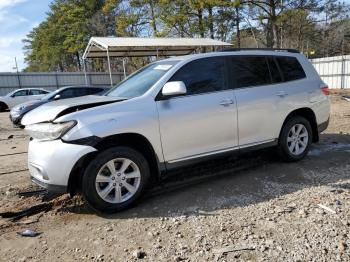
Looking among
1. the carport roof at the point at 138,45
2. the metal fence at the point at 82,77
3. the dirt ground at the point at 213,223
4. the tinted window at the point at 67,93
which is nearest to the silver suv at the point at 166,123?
the dirt ground at the point at 213,223

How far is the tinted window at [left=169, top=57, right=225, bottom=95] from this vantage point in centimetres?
507

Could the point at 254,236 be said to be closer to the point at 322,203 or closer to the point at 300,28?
the point at 322,203

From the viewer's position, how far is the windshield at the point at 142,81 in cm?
499

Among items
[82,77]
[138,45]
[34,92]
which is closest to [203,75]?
[138,45]

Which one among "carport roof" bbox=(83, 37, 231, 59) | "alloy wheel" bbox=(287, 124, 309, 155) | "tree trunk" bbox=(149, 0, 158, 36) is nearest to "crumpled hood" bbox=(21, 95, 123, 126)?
"alloy wheel" bbox=(287, 124, 309, 155)

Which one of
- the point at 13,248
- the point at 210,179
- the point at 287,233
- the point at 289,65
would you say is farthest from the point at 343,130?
the point at 13,248

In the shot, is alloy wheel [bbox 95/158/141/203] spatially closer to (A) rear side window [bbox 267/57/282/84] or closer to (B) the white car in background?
(A) rear side window [bbox 267/57/282/84]

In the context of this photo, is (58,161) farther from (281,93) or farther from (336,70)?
(336,70)

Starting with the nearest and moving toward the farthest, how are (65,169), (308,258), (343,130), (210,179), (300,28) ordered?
1. (308,258)
2. (65,169)
3. (210,179)
4. (343,130)
5. (300,28)

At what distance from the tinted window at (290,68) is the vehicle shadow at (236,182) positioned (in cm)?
133

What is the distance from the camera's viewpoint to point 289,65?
630 cm

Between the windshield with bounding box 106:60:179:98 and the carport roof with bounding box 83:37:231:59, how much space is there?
15941mm

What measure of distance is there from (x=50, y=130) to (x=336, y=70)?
2562 centimetres

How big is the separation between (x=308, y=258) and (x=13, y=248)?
288 centimetres
